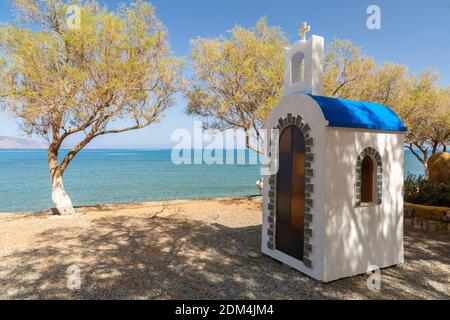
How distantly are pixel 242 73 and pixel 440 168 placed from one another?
34.8ft

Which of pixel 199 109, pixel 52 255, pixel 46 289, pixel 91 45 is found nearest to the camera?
pixel 46 289

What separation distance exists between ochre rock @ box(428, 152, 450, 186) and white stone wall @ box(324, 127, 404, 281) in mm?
7604

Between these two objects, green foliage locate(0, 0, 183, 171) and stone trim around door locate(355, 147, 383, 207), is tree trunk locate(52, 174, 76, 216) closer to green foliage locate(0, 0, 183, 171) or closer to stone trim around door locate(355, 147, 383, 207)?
green foliage locate(0, 0, 183, 171)

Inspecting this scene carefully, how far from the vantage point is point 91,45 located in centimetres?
1172

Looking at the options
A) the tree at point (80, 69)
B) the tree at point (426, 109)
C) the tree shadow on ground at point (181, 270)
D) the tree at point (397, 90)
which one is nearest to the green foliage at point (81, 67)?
the tree at point (80, 69)

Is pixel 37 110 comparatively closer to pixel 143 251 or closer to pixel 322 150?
pixel 143 251

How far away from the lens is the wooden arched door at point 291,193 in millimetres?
6934

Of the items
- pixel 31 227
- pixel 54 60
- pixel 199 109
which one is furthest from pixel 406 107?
pixel 31 227

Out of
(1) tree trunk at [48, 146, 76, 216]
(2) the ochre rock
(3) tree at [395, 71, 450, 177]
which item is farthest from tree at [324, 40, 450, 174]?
(1) tree trunk at [48, 146, 76, 216]

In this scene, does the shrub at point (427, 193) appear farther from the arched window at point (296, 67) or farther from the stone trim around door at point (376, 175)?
the arched window at point (296, 67)

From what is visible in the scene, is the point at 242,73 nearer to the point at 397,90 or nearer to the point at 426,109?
the point at 397,90

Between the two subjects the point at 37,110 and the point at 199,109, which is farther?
the point at 199,109

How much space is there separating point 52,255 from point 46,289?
2400mm

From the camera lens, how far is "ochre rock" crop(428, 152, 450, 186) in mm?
12812
